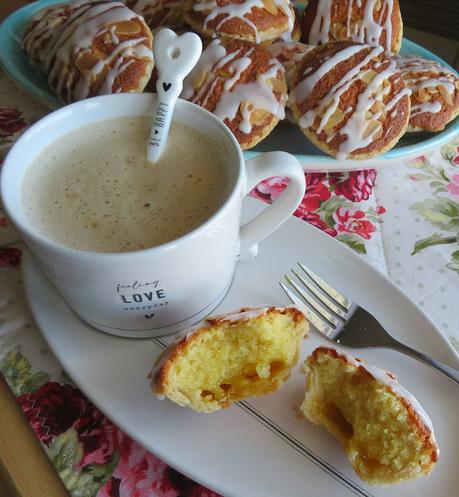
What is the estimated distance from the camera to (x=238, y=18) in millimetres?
1216

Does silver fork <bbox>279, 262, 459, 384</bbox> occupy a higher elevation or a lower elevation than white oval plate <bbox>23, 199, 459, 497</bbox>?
higher

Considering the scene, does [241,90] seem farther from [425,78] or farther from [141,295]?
[141,295]

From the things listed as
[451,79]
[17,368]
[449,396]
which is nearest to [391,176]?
[451,79]

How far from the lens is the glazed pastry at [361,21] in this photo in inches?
50.2

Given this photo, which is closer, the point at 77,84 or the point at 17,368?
the point at 17,368

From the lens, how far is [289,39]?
1.29 m

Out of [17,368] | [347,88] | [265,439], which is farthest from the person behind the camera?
[347,88]

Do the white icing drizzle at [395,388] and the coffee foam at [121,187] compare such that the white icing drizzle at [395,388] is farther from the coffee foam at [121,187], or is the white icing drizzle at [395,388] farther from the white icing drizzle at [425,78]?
the white icing drizzle at [425,78]

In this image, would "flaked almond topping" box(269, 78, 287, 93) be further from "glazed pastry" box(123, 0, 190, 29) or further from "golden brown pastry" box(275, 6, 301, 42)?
"glazed pastry" box(123, 0, 190, 29)

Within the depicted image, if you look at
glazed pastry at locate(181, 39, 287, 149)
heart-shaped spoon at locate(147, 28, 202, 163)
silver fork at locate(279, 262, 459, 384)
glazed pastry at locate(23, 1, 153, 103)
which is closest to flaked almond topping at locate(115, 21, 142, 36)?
glazed pastry at locate(23, 1, 153, 103)

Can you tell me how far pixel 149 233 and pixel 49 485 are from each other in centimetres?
33

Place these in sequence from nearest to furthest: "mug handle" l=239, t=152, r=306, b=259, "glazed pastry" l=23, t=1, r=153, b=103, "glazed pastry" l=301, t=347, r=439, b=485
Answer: "glazed pastry" l=301, t=347, r=439, b=485 → "mug handle" l=239, t=152, r=306, b=259 → "glazed pastry" l=23, t=1, r=153, b=103

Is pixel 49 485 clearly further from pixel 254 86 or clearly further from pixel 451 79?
pixel 451 79

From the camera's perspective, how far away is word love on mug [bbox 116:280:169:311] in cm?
65
